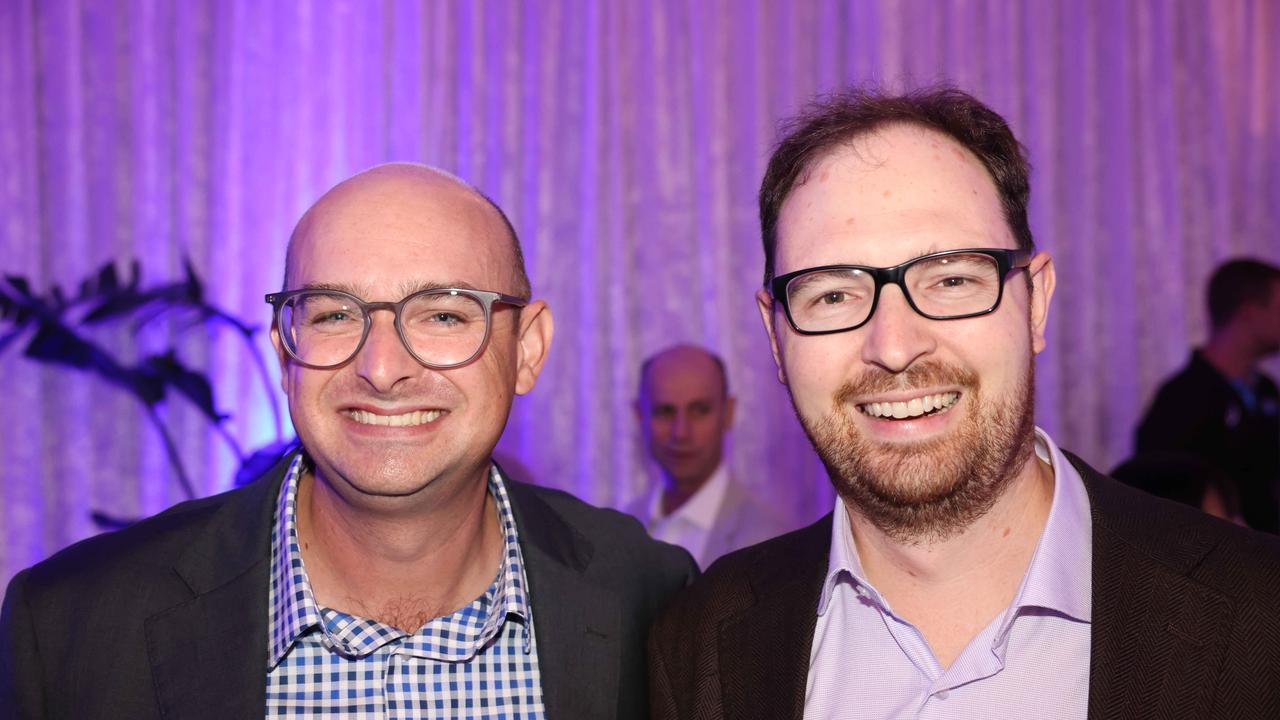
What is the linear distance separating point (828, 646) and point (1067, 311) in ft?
14.5

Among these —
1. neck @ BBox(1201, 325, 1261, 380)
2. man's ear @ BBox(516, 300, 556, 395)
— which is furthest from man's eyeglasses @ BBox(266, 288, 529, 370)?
neck @ BBox(1201, 325, 1261, 380)

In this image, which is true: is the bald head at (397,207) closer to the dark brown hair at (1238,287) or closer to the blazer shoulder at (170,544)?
the blazer shoulder at (170,544)

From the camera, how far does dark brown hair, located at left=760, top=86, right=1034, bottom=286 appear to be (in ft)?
6.08

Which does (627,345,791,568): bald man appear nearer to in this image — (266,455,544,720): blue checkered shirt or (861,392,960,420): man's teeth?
(266,455,544,720): blue checkered shirt

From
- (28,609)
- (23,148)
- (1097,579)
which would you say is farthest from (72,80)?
(1097,579)

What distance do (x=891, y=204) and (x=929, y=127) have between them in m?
0.20

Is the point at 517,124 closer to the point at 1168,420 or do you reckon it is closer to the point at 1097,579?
the point at 1168,420

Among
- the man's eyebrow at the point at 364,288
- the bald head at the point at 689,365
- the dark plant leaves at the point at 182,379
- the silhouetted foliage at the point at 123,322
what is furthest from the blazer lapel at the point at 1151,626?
the dark plant leaves at the point at 182,379

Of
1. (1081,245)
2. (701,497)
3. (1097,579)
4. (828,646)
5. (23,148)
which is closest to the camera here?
(1097,579)

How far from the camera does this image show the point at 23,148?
189 inches

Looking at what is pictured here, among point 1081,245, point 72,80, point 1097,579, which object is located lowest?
point 1097,579

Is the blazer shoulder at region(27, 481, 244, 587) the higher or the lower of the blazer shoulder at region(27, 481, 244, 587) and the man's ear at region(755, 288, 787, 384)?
the lower

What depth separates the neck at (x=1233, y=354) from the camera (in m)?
4.75

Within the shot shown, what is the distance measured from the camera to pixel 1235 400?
4.56 meters
